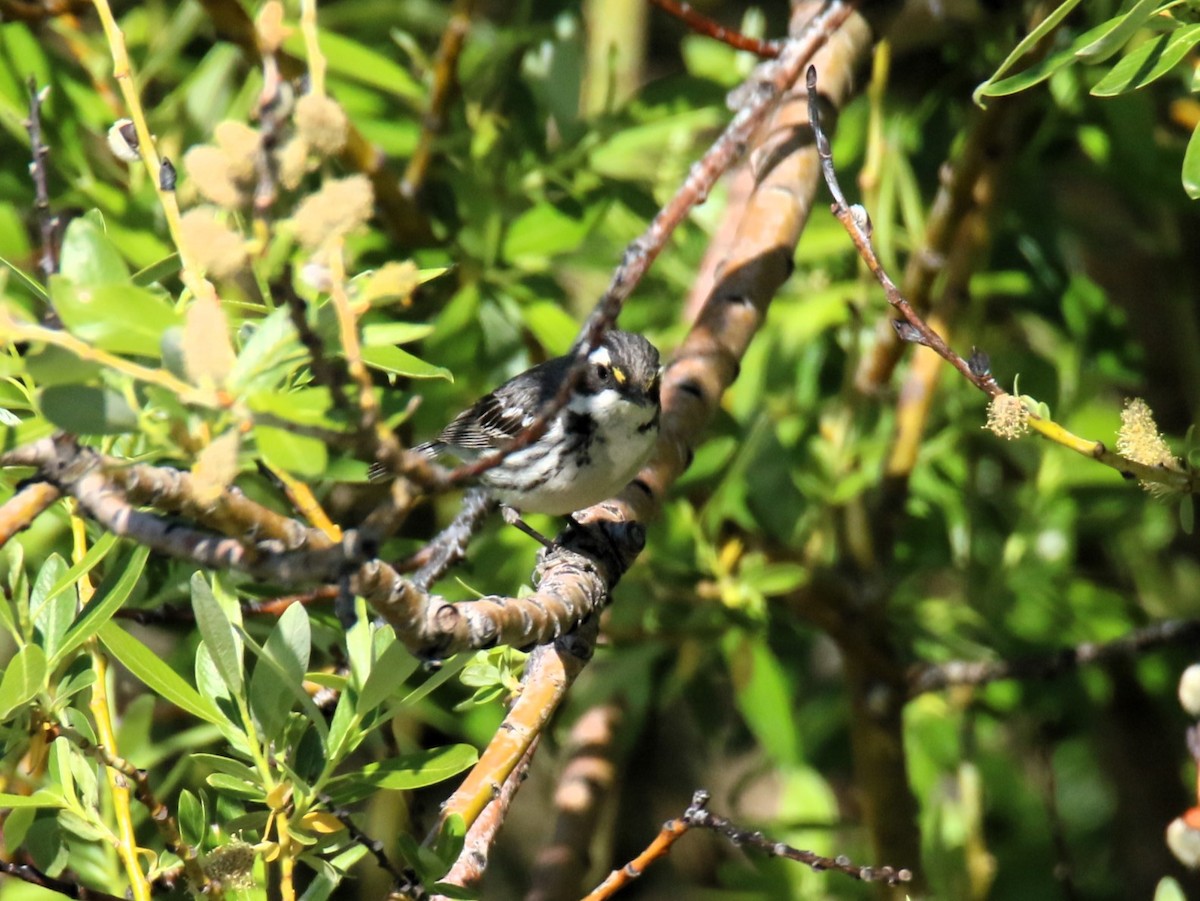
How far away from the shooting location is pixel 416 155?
3.91 metres

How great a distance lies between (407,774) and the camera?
81.1 inches

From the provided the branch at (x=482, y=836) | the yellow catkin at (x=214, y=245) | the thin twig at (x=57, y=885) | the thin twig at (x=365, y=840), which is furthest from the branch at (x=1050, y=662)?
the yellow catkin at (x=214, y=245)

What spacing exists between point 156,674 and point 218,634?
148 millimetres

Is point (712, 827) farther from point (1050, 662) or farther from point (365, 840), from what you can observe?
point (1050, 662)

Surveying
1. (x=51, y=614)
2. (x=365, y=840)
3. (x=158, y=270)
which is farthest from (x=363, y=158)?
(x=365, y=840)

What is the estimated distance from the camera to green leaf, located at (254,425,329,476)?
1.35 m

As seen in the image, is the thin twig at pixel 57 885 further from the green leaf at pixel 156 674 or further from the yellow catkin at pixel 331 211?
the yellow catkin at pixel 331 211

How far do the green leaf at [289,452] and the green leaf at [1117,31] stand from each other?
138 centimetres

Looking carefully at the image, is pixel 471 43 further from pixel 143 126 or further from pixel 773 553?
pixel 143 126

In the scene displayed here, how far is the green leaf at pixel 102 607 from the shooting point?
78.4 inches

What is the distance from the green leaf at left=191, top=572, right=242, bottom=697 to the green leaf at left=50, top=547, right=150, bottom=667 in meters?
0.12

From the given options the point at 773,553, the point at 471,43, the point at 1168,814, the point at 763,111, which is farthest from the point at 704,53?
the point at 1168,814

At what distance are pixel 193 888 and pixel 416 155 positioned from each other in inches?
96.2

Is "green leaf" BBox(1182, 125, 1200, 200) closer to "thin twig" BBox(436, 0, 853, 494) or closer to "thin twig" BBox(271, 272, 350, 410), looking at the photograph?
"thin twig" BBox(436, 0, 853, 494)
